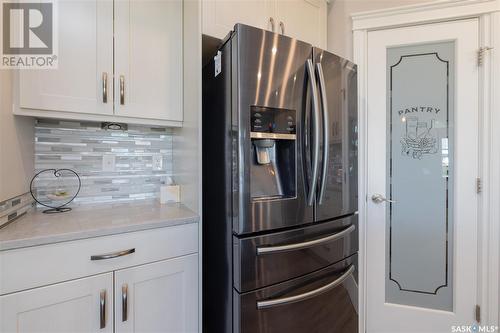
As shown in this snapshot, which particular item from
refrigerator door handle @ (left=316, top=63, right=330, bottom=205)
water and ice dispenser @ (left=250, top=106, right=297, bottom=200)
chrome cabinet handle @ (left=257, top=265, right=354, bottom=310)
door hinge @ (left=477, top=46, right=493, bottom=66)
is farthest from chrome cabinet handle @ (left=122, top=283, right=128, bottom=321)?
door hinge @ (left=477, top=46, right=493, bottom=66)

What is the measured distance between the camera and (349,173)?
1437 mm

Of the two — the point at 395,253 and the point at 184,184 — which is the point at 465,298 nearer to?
the point at 395,253

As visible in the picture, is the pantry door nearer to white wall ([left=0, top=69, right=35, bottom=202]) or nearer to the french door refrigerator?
the french door refrigerator

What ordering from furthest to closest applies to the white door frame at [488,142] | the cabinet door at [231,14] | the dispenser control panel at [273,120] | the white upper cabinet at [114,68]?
the white door frame at [488,142] < the cabinet door at [231,14] < the white upper cabinet at [114,68] < the dispenser control panel at [273,120]

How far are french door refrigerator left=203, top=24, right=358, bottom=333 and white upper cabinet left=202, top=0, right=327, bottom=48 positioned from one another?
0.24 meters

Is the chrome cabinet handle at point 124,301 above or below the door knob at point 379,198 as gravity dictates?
below

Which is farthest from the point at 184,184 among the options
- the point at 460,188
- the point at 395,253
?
the point at 460,188

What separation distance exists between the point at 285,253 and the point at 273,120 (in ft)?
2.10

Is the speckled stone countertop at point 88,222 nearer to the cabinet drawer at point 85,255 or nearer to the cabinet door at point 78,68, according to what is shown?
the cabinet drawer at point 85,255

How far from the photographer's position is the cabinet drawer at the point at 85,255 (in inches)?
35.5

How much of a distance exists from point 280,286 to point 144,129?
1.35m

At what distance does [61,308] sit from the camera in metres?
0.98

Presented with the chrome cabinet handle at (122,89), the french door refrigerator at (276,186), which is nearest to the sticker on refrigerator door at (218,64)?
the french door refrigerator at (276,186)

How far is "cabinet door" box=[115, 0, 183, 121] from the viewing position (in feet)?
4.54
